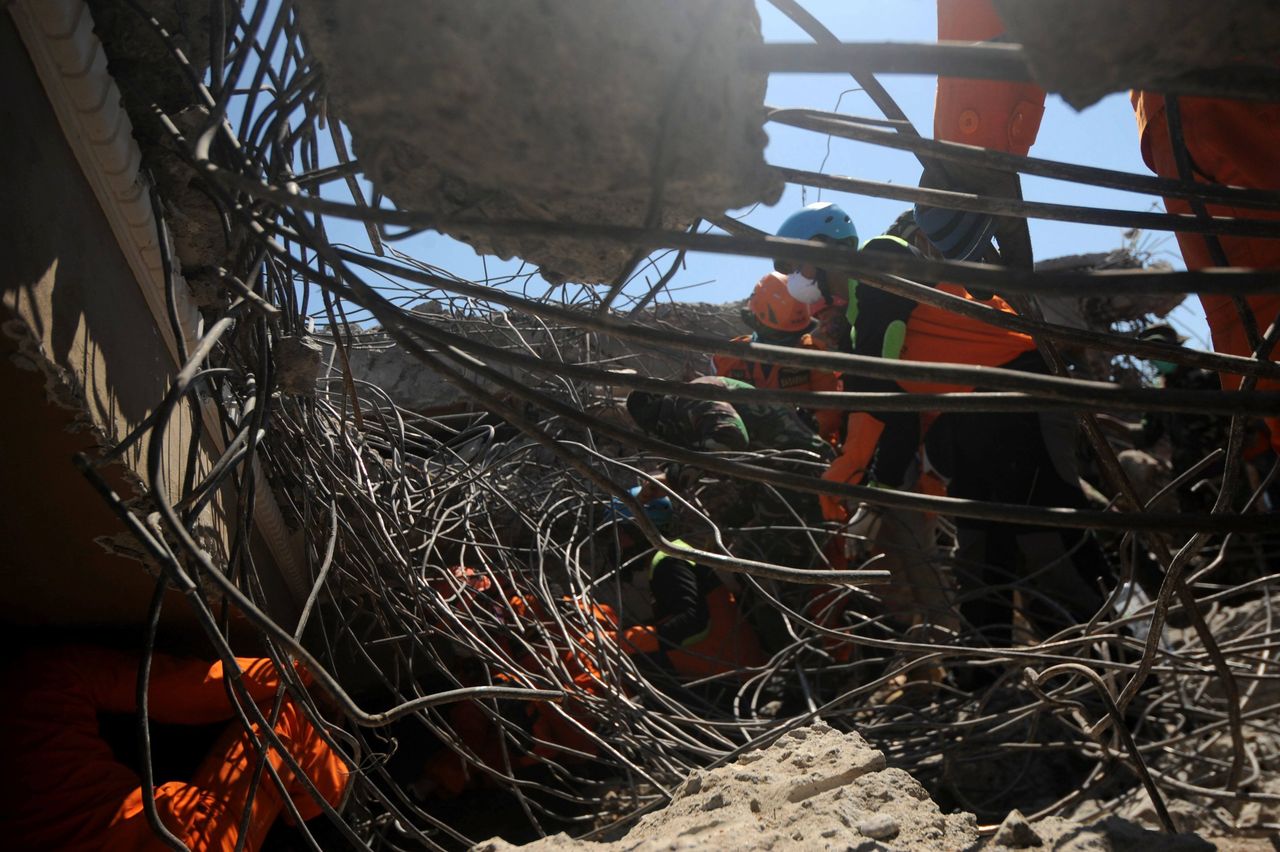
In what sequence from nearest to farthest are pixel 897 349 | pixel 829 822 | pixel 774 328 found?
pixel 829 822
pixel 897 349
pixel 774 328

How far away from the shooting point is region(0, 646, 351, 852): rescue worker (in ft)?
6.80

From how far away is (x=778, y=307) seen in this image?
16.6ft

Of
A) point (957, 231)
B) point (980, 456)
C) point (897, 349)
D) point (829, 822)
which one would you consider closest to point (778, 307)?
point (897, 349)

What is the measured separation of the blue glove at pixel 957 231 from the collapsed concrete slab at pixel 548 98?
0.83 m

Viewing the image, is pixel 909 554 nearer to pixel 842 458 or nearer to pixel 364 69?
pixel 842 458

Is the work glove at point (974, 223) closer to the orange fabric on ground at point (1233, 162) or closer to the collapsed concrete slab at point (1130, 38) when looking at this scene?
the orange fabric on ground at point (1233, 162)

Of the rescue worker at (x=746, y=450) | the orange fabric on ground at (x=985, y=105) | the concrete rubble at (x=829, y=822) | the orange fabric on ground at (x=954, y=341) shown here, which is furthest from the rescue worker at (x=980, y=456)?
the concrete rubble at (x=829, y=822)

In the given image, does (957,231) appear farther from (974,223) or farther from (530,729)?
(530,729)

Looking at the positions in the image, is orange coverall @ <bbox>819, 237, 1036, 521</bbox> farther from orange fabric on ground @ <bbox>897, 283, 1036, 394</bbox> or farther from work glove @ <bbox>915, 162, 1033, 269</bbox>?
work glove @ <bbox>915, 162, 1033, 269</bbox>

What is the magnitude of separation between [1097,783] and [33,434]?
2856mm

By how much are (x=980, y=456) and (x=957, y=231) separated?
1.97 metres

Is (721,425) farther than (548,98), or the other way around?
(721,425)

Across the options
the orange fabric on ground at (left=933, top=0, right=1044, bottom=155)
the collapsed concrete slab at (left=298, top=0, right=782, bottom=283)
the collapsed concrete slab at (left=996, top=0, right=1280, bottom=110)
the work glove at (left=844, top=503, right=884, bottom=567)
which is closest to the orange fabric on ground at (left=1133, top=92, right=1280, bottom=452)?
the orange fabric on ground at (left=933, top=0, right=1044, bottom=155)

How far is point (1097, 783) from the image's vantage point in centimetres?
236
